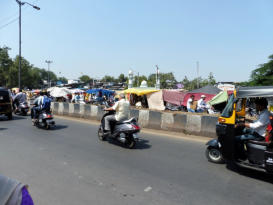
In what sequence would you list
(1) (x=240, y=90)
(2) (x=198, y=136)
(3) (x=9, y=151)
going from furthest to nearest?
1. (2) (x=198, y=136)
2. (3) (x=9, y=151)
3. (1) (x=240, y=90)

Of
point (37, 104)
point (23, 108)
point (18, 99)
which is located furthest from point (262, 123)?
point (18, 99)

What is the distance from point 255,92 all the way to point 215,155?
1814mm

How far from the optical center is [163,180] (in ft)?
12.7

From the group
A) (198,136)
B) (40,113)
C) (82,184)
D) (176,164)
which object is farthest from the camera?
(40,113)

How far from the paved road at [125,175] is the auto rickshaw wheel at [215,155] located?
0.18m

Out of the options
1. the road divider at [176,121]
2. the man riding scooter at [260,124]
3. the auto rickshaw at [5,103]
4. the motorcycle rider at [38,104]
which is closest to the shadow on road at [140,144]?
the road divider at [176,121]

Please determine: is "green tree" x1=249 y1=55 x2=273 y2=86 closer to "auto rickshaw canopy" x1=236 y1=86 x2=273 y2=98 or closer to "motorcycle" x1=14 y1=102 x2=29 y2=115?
"auto rickshaw canopy" x1=236 y1=86 x2=273 y2=98

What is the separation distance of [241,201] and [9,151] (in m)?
5.66

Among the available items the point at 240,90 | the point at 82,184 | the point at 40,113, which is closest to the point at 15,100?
the point at 40,113

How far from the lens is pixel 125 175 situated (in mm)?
4070

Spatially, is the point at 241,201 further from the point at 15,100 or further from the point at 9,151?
the point at 15,100

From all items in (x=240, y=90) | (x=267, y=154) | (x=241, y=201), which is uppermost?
(x=240, y=90)

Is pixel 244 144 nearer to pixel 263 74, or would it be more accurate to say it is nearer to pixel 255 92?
pixel 255 92

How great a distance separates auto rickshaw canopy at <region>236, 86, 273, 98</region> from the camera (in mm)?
3906
